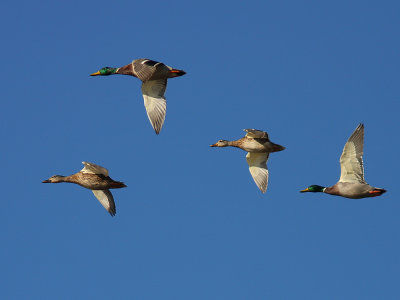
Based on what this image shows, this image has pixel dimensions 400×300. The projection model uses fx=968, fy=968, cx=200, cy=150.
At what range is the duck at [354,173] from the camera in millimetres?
31297

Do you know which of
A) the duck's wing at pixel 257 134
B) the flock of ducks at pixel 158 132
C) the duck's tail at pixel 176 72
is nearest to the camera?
the flock of ducks at pixel 158 132

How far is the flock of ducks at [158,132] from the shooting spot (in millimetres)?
31531

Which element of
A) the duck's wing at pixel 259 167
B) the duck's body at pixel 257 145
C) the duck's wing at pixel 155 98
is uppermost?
the duck's wing at pixel 155 98

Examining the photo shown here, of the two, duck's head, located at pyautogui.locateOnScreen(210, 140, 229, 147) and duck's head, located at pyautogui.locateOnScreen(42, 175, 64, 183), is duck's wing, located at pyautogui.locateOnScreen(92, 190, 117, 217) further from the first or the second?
duck's head, located at pyautogui.locateOnScreen(210, 140, 229, 147)

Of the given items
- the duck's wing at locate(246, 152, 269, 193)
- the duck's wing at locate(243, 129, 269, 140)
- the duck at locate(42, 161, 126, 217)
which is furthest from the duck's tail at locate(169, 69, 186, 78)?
the duck's wing at locate(246, 152, 269, 193)

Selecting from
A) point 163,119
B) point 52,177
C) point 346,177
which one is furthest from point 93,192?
point 346,177

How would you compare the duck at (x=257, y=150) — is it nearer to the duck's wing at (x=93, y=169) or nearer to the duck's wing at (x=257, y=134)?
the duck's wing at (x=257, y=134)

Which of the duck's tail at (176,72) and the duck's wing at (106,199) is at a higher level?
the duck's tail at (176,72)

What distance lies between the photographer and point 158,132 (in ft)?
109

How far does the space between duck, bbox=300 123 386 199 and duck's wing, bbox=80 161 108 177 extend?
7.69 m

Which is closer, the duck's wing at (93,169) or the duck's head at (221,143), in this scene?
the duck's wing at (93,169)

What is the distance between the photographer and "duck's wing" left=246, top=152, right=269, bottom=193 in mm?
37375

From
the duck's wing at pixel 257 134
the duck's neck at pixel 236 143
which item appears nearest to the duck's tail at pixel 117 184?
the duck's wing at pixel 257 134

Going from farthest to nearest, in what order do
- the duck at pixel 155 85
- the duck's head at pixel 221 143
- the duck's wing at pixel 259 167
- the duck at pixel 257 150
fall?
the duck's head at pixel 221 143, the duck's wing at pixel 259 167, the duck at pixel 257 150, the duck at pixel 155 85
